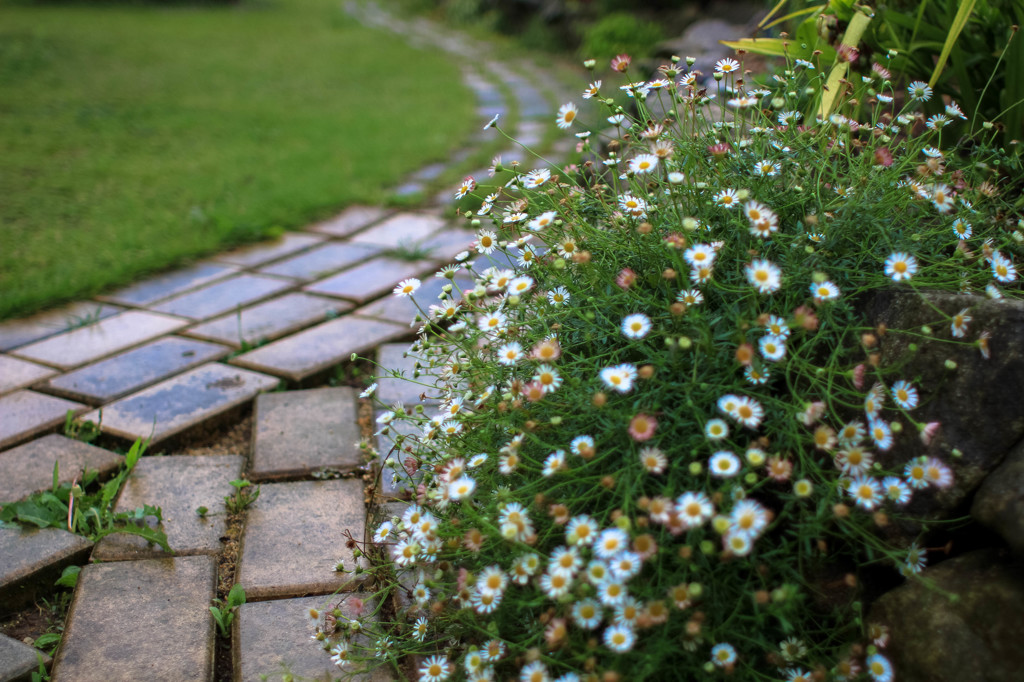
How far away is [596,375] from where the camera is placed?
1357 millimetres

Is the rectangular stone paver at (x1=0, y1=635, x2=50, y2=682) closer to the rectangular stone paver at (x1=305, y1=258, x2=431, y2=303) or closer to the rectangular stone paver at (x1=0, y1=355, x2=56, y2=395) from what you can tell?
the rectangular stone paver at (x1=0, y1=355, x2=56, y2=395)

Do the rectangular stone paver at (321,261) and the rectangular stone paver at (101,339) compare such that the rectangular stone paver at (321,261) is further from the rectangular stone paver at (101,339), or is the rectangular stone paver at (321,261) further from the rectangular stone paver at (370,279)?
the rectangular stone paver at (101,339)

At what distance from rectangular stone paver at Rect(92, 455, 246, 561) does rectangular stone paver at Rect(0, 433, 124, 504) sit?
0.10 m

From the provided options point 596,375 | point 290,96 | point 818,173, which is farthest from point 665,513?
point 290,96

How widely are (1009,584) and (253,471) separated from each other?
1.52m

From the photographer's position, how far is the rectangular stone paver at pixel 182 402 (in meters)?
2.01

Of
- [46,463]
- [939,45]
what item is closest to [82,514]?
[46,463]

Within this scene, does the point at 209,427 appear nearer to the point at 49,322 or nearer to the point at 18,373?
the point at 18,373

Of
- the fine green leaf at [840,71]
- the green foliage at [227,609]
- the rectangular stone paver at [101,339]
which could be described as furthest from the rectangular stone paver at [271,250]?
the fine green leaf at [840,71]

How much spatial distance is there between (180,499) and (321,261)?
1480 millimetres

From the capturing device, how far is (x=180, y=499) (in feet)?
5.81

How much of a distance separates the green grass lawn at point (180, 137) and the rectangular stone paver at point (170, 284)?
0.21 ft

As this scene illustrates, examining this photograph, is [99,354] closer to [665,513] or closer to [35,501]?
[35,501]

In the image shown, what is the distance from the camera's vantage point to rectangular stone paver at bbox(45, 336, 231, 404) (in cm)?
217
